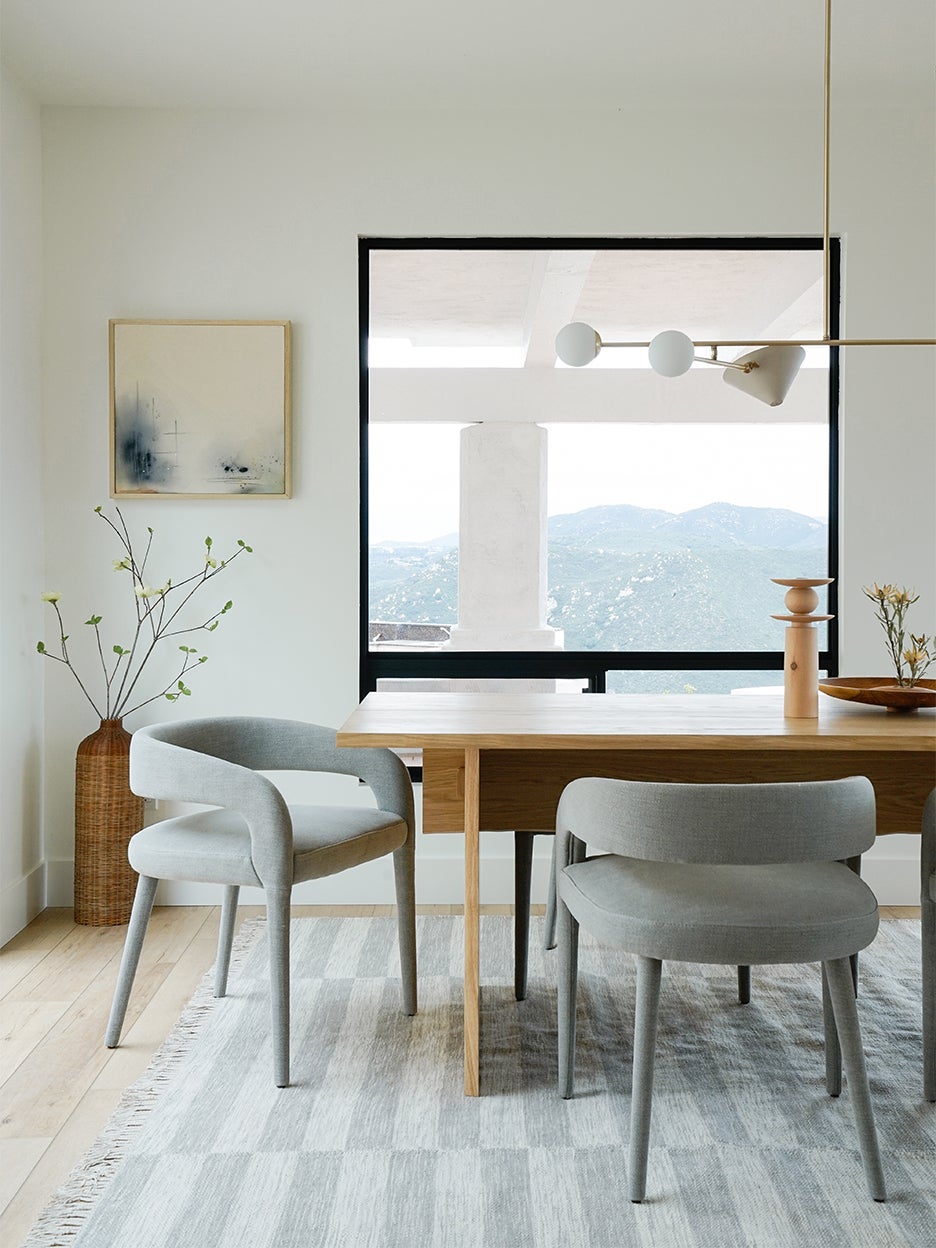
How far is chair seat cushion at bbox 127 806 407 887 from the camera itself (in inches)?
92.6

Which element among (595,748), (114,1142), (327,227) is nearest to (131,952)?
(114,1142)

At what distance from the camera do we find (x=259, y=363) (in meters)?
3.60

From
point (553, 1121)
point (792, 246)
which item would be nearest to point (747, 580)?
point (792, 246)

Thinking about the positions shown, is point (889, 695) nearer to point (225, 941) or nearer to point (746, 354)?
point (746, 354)

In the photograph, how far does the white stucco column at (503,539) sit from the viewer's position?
3.73 meters

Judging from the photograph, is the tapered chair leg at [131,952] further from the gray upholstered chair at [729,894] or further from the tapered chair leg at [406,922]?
the gray upholstered chair at [729,894]

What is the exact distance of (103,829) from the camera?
11.1 feet

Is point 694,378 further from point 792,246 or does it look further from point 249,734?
point 249,734

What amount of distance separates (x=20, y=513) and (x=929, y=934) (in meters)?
2.83

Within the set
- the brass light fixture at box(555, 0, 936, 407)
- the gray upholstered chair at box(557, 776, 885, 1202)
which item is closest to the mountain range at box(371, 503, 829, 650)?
the brass light fixture at box(555, 0, 936, 407)

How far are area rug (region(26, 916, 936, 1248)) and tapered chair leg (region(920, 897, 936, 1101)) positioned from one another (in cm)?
6

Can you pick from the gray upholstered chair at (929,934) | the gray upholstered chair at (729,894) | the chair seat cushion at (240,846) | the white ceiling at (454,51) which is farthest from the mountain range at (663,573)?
the gray upholstered chair at (729,894)

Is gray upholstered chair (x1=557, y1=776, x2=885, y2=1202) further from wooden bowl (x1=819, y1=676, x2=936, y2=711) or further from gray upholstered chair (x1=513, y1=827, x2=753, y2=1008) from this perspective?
gray upholstered chair (x1=513, y1=827, x2=753, y2=1008)

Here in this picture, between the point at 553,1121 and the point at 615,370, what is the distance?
7.99 ft
